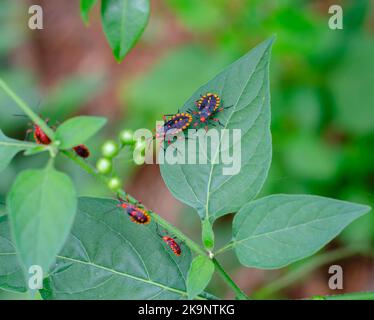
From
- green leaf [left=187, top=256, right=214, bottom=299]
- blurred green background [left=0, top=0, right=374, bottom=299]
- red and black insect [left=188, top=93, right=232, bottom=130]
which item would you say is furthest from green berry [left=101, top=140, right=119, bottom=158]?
blurred green background [left=0, top=0, right=374, bottom=299]

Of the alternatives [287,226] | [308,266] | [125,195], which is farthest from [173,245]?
[308,266]

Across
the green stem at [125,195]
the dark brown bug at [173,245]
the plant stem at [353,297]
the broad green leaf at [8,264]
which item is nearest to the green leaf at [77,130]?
the green stem at [125,195]

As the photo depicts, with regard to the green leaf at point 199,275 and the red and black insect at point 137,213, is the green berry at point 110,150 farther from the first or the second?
the green leaf at point 199,275

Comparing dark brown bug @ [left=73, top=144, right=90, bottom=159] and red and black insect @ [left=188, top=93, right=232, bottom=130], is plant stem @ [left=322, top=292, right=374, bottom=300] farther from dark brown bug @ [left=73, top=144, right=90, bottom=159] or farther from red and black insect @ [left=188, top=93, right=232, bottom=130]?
dark brown bug @ [left=73, top=144, right=90, bottom=159]

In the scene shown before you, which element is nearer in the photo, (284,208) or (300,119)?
(284,208)

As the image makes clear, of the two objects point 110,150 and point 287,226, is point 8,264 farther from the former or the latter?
point 287,226
